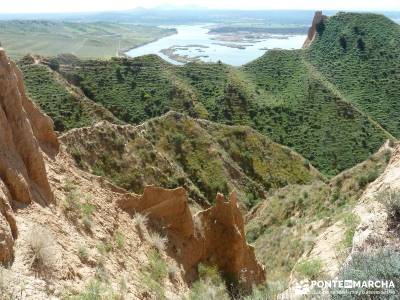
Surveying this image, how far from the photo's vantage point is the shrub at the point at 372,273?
25.7ft

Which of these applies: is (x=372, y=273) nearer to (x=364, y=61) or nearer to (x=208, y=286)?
(x=208, y=286)

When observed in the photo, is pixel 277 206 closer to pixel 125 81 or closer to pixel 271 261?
pixel 271 261

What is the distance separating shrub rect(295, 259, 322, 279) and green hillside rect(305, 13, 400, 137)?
62.4 metres

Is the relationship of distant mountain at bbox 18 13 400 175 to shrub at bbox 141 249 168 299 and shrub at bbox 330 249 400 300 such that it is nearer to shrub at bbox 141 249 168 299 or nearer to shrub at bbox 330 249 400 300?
shrub at bbox 141 249 168 299

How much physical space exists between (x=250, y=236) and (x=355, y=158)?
1504 inches

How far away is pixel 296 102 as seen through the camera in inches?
2960

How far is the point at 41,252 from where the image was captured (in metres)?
8.97

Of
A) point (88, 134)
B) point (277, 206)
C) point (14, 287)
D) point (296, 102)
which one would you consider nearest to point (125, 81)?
point (296, 102)

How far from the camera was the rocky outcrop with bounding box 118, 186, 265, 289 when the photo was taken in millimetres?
15523

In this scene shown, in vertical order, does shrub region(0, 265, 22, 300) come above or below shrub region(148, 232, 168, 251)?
above

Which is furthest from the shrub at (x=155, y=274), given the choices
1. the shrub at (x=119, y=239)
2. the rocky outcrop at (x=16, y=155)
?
the rocky outcrop at (x=16, y=155)

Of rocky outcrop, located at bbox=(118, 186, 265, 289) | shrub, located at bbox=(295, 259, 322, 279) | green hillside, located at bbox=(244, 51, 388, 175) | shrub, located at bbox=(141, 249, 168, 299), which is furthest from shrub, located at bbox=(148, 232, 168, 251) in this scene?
green hillside, located at bbox=(244, 51, 388, 175)

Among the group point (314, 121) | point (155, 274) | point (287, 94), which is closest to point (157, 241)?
point (155, 274)

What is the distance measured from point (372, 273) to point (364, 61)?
90921 mm
